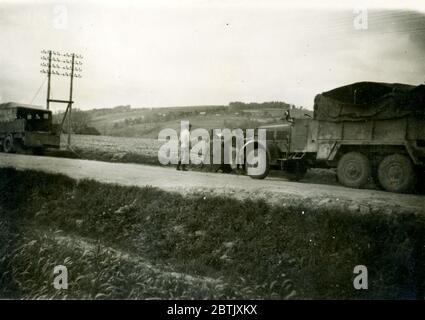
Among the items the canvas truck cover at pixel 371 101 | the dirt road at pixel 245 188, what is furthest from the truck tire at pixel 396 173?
the canvas truck cover at pixel 371 101

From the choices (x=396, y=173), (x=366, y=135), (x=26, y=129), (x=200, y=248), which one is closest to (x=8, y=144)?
(x=26, y=129)

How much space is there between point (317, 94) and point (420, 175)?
10.8 feet

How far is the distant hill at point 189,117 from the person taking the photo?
11.8 meters

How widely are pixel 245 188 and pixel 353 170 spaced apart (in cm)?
293

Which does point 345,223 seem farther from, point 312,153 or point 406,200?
point 312,153

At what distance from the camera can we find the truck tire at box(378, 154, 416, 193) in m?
9.13

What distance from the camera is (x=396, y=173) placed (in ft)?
30.8

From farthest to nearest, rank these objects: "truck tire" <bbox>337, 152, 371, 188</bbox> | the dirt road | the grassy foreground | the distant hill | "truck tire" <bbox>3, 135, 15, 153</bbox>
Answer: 1. "truck tire" <bbox>3, 135, 15, 153</bbox>
2. the distant hill
3. "truck tire" <bbox>337, 152, 371, 188</bbox>
4. the dirt road
5. the grassy foreground

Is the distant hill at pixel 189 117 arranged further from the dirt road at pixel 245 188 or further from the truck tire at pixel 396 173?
the truck tire at pixel 396 173

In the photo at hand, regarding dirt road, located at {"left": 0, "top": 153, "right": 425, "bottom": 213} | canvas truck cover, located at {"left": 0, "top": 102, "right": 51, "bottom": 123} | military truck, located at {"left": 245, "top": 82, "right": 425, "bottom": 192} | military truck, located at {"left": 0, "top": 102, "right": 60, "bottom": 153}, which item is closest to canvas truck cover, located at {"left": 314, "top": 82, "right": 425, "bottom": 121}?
military truck, located at {"left": 245, "top": 82, "right": 425, "bottom": 192}

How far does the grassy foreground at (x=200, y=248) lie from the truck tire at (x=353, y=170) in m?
2.51

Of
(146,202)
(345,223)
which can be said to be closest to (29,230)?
(146,202)

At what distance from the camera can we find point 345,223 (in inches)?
303

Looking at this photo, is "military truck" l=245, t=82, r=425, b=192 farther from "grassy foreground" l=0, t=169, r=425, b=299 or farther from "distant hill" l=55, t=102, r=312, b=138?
"grassy foreground" l=0, t=169, r=425, b=299
